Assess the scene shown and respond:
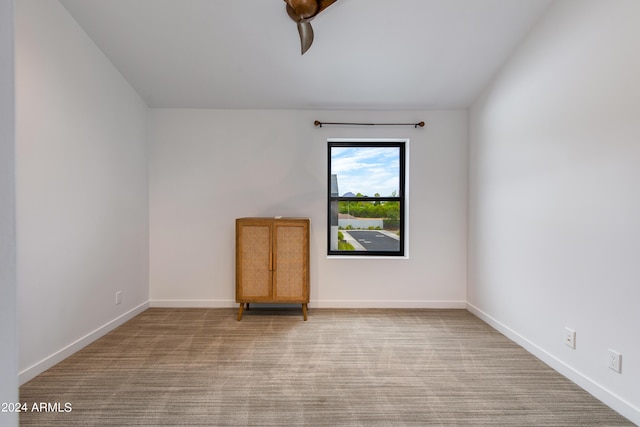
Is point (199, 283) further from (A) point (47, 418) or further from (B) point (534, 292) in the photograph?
(B) point (534, 292)

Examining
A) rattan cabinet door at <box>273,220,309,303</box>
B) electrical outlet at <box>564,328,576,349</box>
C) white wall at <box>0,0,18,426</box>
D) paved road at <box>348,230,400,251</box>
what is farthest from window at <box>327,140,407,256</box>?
white wall at <box>0,0,18,426</box>

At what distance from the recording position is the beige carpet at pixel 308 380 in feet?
5.63

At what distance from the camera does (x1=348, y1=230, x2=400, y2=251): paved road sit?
378 cm

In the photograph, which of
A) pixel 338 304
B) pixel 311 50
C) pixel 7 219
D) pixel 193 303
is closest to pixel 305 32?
pixel 311 50

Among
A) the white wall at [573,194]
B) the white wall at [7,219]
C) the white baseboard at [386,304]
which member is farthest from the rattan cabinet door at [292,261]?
the white wall at [7,219]

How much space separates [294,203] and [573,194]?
247 cm

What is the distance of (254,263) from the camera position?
10.5 ft

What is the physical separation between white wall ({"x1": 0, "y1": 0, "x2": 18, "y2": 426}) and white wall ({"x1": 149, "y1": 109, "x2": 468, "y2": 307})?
3.09m

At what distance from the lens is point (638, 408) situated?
5.47 feet

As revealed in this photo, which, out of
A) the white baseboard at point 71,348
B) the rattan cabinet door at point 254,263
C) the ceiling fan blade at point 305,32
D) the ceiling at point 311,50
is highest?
the ceiling at point 311,50

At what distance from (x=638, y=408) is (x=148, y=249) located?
4.09 m

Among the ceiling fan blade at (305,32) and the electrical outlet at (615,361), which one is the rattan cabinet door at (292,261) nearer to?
the ceiling fan blade at (305,32)

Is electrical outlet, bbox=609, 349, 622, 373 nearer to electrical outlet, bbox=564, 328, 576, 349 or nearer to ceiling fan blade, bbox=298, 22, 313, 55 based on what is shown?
electrical outlet, bbox=564, 328, 576, 349

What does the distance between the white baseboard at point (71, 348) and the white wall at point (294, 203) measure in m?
0.46
